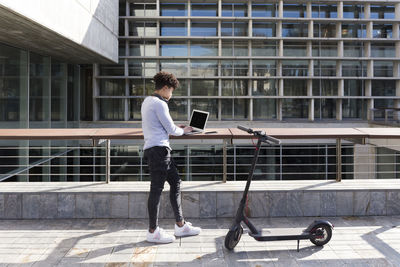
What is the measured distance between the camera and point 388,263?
11.3ft

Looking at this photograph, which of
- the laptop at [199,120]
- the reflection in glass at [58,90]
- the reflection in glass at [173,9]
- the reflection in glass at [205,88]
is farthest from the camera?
the reflection in glass at [205,88]

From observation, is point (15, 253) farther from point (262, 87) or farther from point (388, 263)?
point (262, 87)

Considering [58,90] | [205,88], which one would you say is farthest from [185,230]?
[205,88]

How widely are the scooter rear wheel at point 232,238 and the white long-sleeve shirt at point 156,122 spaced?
4.00ft

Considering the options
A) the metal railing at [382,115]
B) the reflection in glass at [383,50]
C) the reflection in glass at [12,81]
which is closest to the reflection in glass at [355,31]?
the reflection in glass at [383,50]

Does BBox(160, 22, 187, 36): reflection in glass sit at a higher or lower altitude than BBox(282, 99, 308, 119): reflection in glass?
higher

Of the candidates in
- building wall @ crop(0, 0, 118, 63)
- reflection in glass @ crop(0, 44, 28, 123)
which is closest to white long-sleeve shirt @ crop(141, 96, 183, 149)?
building wall @ crop(0, 0, 118, 63)

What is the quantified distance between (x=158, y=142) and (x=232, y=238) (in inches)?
52.1

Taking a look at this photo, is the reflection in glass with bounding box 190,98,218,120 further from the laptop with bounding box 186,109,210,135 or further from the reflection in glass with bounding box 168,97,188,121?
the laptop with bounding box 186,109,210,135

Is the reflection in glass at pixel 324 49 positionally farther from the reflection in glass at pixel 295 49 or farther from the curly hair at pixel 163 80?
the curly hair at pixel 163 80

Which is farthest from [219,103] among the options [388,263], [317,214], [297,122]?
[388,263]

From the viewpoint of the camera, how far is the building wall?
9.90 meters

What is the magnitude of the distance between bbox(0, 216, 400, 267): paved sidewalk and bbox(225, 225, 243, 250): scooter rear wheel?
0.26 ft

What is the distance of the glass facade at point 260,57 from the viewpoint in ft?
71.1
